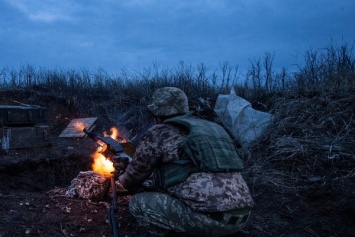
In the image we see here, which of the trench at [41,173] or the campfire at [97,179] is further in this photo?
the trench at [41,173]

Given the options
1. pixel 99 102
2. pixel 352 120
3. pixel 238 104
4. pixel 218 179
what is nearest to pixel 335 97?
pixel 352 120

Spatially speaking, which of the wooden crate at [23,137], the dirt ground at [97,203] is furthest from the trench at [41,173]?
the wooden crate at [23,137]

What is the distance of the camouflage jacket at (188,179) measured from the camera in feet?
9.42

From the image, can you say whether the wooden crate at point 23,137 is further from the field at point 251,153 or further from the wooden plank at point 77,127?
the wooden plank at point 77,127

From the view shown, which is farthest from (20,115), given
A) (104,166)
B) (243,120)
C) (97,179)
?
(243,120)

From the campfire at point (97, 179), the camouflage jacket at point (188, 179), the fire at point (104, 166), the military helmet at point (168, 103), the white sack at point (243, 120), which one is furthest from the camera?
the white sack at point (243, 120)

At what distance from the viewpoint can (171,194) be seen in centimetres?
313

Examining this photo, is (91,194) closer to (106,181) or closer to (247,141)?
(106,181)

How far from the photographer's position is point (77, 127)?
734 cm

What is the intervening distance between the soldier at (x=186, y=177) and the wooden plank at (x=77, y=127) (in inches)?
159

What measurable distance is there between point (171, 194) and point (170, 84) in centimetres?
647

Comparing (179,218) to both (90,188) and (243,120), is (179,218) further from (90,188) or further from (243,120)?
(243,120)

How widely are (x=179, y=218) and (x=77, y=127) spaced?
16.1 ft

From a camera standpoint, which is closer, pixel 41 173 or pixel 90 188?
pixel 90 188
